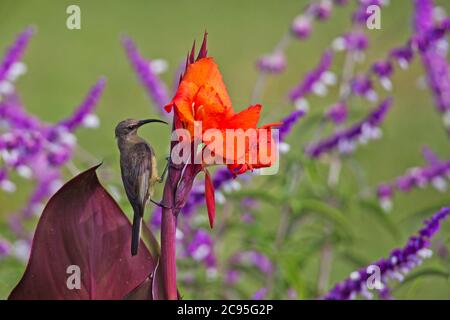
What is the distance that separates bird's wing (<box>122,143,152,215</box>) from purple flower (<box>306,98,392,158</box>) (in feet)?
1.71

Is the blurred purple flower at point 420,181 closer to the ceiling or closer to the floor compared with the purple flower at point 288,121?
closer to the ceiling

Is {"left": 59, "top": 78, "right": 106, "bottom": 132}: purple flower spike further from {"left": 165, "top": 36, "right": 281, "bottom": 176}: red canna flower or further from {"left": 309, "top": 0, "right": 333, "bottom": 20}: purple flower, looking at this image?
{"left": 165, "top": 36, "right": 281, "bottom": 176}: red canna flower

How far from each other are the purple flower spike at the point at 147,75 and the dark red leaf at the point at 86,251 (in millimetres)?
500

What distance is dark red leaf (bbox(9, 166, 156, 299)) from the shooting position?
2.14 feet

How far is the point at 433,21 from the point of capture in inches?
44.0

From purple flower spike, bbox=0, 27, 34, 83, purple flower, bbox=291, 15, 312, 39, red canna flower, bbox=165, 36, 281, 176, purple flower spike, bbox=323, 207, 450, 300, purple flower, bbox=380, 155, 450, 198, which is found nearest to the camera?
red canna flower, bbox=165, 36, 281, 176

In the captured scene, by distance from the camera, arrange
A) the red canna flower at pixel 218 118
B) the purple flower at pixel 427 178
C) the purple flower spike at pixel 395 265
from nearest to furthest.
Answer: the red canna flower at pixel 218 118
the purple flower spike at pixel 395 265
the purple flower at pixel 427 178

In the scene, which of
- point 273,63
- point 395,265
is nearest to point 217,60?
point 273,63

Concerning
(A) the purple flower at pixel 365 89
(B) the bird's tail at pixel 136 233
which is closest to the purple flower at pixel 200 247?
(A) the purple flower at pixel 365 89

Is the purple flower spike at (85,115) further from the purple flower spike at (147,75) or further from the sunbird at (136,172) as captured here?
the sunbird at (136,172)

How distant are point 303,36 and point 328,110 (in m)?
0.15

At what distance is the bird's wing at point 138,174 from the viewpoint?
612 mm

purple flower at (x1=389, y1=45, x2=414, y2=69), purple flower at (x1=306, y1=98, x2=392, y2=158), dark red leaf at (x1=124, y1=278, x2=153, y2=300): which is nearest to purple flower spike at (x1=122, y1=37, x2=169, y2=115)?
purple flower at (x1=306, y1=98, x2=392, y2=158)
